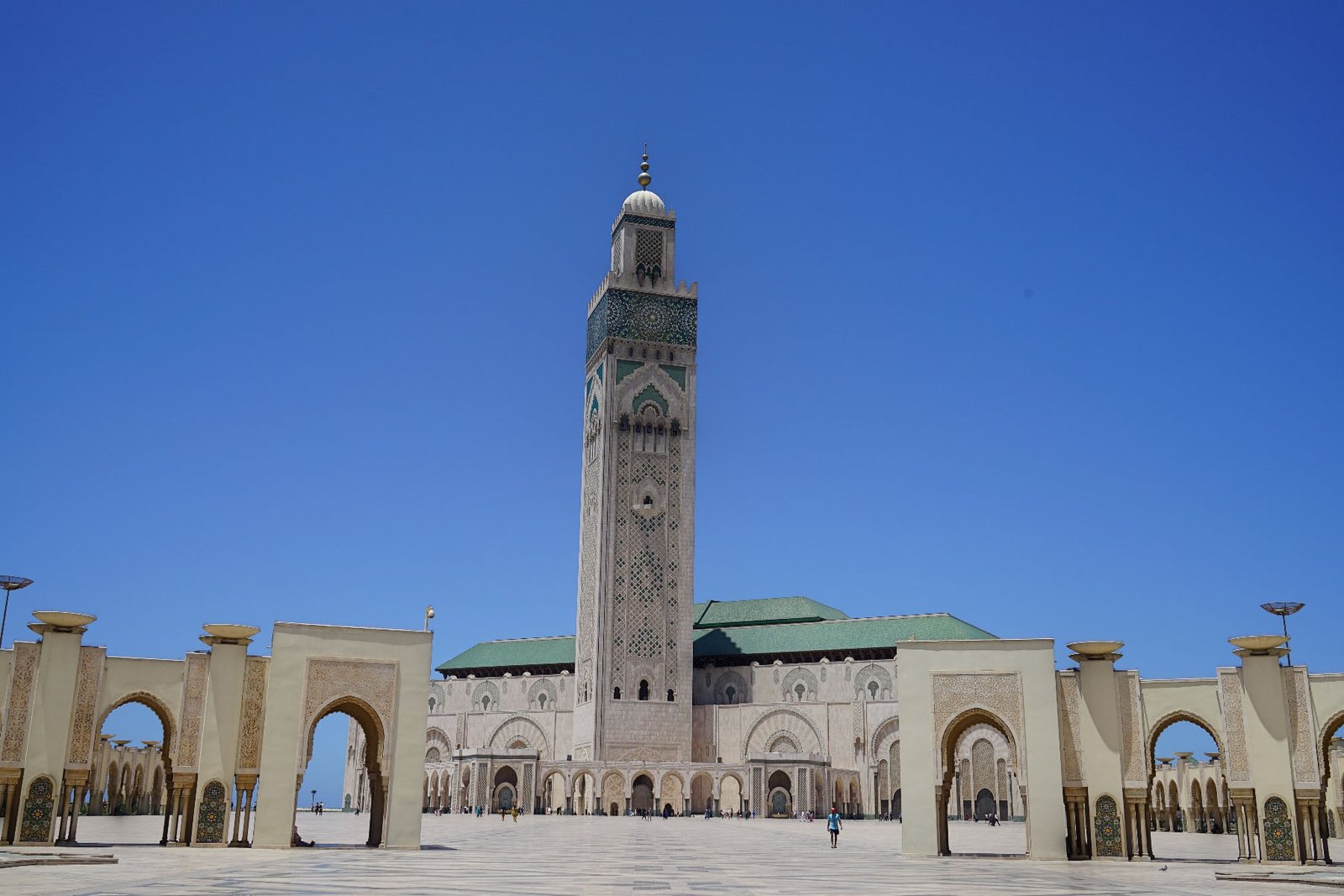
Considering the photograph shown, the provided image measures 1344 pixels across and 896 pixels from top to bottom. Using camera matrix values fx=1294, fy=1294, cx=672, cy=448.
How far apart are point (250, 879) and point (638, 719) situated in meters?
35.5

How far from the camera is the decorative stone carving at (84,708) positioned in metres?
18.2

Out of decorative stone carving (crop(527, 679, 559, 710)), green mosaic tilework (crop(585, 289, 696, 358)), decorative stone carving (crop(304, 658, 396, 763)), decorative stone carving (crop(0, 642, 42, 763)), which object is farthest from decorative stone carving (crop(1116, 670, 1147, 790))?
decorative stone carving (crop(527, 679, 559, 710))

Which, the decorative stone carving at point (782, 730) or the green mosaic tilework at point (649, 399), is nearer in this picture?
the decorative stone carving at point (782, 730)

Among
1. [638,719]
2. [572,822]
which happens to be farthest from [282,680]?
[638,719]

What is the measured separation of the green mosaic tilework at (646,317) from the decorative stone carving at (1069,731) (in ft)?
109

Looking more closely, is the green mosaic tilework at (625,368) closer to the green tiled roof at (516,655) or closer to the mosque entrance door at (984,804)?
the green tiled roof at (516,655)

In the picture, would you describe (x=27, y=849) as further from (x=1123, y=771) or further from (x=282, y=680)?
(x=1123, y=771)

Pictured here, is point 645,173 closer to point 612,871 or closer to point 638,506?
point 638,506

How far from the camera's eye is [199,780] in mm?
18562

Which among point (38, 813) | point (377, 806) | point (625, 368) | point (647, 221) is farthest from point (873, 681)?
point (38, 813)

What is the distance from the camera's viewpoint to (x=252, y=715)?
19.1 meters

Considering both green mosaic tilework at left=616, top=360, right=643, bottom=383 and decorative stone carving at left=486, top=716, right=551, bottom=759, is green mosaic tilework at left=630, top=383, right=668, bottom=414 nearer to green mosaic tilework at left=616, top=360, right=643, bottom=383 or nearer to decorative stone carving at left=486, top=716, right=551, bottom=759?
green mosaic tilework at left=616, top=360, right=643, bottom=383

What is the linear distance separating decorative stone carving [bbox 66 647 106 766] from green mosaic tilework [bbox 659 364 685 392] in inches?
1326

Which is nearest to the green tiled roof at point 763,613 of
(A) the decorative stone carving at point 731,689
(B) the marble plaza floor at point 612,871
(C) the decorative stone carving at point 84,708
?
(A) the decorative stone carving at point 731,689
